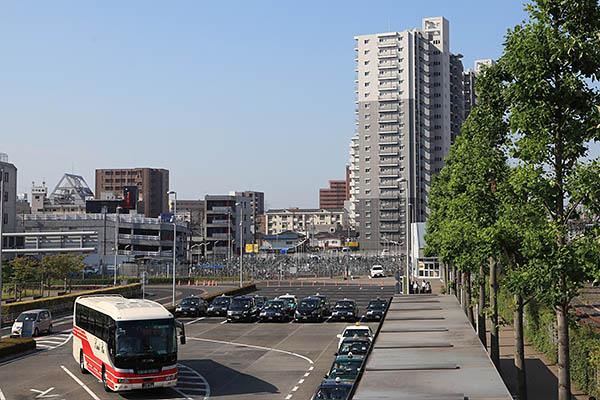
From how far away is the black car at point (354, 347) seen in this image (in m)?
27.6

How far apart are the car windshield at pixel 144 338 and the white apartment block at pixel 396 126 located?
13260 centimetres

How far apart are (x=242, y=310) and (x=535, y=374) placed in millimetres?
26491

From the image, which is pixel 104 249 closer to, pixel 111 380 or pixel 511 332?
pixel 511 332

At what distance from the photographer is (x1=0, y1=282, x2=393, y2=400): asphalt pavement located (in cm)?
2539

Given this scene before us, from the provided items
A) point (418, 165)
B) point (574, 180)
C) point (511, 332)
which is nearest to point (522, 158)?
point (574, 180)

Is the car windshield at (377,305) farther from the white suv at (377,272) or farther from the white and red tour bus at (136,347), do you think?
the white suv at (377,272)

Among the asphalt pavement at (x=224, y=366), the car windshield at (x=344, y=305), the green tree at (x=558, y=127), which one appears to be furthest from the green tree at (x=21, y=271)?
the green tree at (x=558, y=127)

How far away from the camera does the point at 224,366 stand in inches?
1233

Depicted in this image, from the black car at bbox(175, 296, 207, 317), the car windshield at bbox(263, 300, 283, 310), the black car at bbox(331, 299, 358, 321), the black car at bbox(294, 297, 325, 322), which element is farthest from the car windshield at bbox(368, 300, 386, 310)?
the black car at bbox(175, 296, 207, 317)

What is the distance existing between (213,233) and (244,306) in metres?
119

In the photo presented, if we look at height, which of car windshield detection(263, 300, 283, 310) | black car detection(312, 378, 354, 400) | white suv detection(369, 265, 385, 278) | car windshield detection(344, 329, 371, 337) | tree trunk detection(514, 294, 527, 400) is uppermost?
tree trunk detection(514, 294, 527, 400)

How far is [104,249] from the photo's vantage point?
448 feet

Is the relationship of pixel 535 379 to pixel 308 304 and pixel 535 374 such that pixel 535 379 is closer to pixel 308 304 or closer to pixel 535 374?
pixel 535 374

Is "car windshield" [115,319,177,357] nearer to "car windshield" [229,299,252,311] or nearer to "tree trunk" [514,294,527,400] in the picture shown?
"tree trunk" [514,294,527,400]
